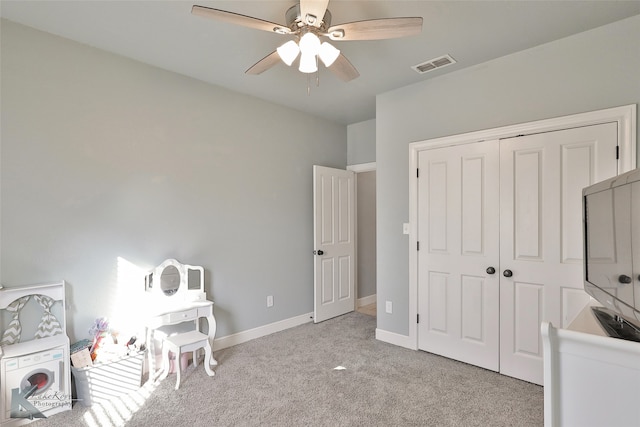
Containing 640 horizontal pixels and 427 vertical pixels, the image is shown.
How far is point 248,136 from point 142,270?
169 centimetres

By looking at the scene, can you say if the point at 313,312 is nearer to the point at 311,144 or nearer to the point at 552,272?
Result: the point at 311,144

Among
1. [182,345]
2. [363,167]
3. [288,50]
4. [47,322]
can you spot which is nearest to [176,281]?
[182,345]

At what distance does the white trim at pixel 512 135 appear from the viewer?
214 cm

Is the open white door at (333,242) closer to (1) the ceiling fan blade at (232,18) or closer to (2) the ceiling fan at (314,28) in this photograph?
(2) the ceiling fan at (314,28)

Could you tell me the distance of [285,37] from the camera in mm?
2375

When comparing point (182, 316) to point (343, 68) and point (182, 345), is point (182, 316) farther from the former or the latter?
point (343, 68)

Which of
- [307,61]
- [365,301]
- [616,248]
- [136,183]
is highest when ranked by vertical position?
[307,61]

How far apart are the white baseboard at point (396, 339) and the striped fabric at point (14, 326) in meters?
2.98

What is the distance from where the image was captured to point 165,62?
2.73 m

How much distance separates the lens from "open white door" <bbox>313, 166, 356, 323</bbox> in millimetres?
4000

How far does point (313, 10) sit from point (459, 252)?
2281 millimetres

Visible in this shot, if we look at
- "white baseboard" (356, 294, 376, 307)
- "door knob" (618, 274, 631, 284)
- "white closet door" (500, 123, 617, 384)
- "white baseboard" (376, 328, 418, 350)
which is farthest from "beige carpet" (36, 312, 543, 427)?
"white baseboard" (356, 294, 376, 307)

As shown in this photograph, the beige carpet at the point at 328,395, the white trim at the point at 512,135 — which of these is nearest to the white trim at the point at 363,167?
the white trim at the point at 512,135

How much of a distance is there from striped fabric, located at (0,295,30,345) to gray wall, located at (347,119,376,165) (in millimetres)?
3683
